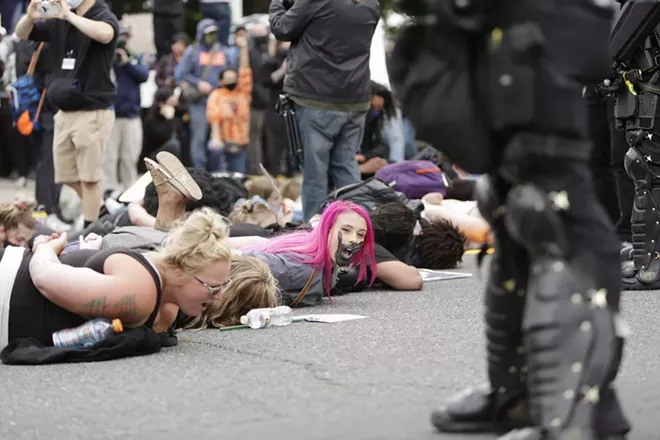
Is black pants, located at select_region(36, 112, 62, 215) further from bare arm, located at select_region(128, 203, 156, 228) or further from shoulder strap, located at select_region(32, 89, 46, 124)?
bare arm, located at select_region(128, 203, 156, 228)

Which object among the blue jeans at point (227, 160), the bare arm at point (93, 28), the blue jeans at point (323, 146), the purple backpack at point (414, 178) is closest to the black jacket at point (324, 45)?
the blue jeans at point (323, 146)

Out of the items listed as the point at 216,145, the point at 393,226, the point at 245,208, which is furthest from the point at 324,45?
the point at 216,145

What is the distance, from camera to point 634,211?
761cm

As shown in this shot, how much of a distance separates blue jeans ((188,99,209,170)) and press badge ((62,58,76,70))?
648 cm

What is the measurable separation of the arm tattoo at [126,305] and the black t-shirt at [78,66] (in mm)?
4930

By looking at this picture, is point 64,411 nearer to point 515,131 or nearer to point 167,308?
point 167,308

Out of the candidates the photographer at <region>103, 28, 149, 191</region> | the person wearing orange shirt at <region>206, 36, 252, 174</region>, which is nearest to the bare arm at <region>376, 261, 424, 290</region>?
the photographer at <region>103, 28, 149, 191</region>

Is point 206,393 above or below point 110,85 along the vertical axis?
below

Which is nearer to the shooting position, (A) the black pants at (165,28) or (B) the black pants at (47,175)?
(B) the black pants at (47,175)

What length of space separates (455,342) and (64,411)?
1955mm

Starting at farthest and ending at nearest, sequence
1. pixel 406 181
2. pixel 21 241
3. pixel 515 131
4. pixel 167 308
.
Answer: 1. pixel 406 181
2. pixel 21 241
3. pixel 167 308
4. pixel 515 131

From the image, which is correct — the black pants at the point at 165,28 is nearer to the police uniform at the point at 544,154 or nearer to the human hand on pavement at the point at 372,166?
the human hand on pavement at the point at 372,166

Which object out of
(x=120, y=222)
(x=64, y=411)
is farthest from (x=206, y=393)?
(x=120, y=222)

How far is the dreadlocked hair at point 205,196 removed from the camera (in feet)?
29.7
